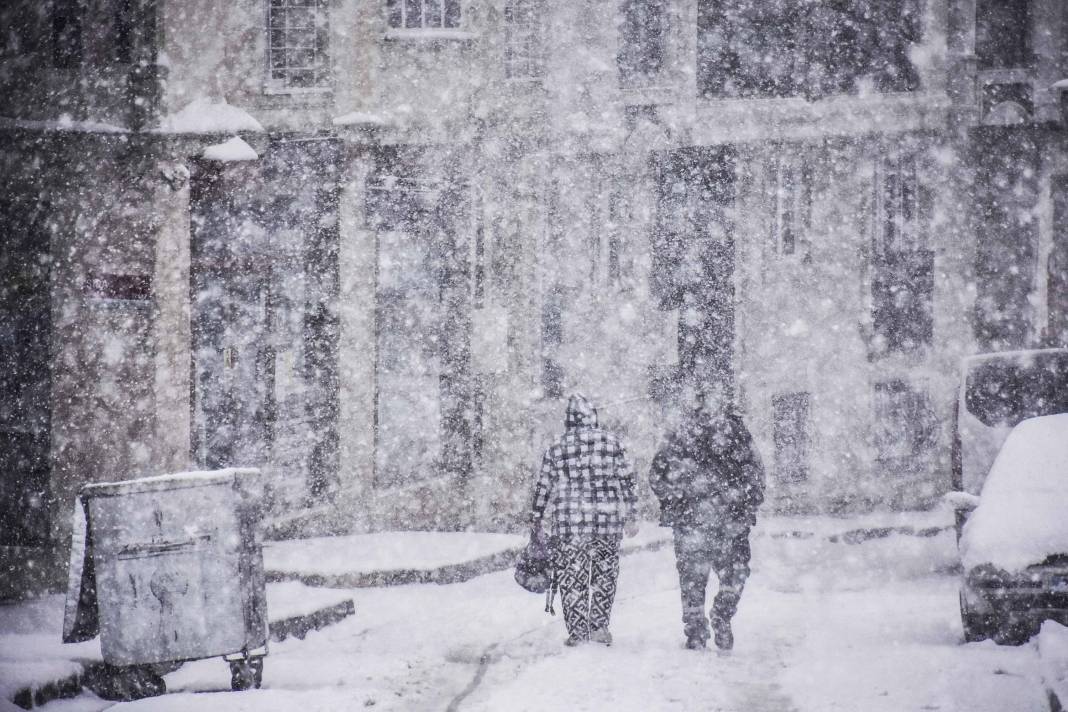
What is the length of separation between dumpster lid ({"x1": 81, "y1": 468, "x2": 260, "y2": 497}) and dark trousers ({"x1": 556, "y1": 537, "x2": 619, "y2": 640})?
2.66 m

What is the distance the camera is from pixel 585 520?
291 inches

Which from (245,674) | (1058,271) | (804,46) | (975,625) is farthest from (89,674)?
(1058,271)

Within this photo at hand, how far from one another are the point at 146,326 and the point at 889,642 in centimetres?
881

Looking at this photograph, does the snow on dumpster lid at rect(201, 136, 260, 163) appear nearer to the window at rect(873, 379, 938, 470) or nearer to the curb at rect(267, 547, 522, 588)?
the curb at rect(267, 547, 522, 588)

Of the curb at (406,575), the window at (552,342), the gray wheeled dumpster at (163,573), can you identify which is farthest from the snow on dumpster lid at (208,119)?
the gray wheeled dumpster at (163,573)

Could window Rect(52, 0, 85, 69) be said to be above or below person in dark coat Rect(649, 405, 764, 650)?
above

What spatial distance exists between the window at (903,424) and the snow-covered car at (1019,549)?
802 cm

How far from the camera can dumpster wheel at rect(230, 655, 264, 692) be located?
246 inches

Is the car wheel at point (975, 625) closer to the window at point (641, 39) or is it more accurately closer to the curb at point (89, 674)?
the curb at point (89, 674)

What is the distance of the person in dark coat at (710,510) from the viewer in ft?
→ 24.0

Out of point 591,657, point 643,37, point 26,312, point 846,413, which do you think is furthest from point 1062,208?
point 26,312

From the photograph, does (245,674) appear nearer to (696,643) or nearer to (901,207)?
(696,643)

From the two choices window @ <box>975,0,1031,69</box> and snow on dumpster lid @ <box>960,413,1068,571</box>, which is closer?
snow on dumpster lid @ <box>960,413,1068,571</box>

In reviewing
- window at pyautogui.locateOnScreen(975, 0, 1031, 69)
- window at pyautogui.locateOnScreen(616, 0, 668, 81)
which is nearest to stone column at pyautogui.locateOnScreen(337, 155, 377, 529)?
window at pyautogui.locateOnScreen(616, 0, 668, 81)
